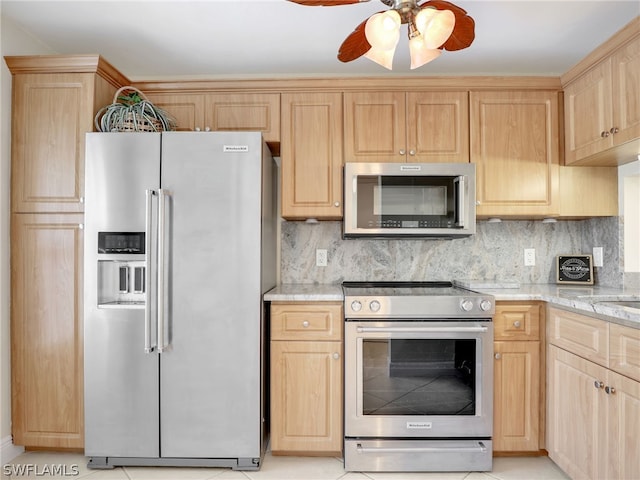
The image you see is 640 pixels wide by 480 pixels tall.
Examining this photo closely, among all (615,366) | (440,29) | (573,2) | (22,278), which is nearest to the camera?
(440,29)

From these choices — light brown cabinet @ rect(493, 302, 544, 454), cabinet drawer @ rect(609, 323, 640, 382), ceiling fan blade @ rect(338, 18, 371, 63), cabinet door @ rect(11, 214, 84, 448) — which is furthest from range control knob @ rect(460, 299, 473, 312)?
cabinet door @ rect(11, 214, 84, 448)

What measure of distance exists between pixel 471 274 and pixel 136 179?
225 centimetres

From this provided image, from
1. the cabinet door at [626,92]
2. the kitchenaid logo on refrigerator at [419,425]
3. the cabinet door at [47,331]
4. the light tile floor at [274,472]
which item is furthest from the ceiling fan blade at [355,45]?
the light tile floor at [274,472]

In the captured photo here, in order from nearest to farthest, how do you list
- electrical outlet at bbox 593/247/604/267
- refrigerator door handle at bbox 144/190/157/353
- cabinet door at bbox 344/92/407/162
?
refrigerator door handle at bbox 144/190/157/353
cabinet door at bbox 344/92/407/162
electrical outlet at bbox 593/247/604/267

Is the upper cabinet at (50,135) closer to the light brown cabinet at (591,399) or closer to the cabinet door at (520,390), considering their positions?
the cabinet door at (520,390)

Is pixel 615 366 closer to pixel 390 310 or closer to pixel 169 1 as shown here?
pixel 390 310

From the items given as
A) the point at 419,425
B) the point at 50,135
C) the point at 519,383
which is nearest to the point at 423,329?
the point at 419,425

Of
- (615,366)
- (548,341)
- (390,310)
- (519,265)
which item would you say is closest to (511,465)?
(548,341)

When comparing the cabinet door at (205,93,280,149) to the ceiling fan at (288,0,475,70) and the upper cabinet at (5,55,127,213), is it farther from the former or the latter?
the ceiling fan at (288,0,475,70)

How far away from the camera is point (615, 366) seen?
1.64 metres

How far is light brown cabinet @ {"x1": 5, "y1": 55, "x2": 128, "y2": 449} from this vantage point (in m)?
2.20

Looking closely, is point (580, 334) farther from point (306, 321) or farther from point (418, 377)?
point (306, 321)

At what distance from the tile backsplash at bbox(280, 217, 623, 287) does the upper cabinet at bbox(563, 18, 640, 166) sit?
1.98ft

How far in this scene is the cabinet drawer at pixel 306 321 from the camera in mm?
2225
